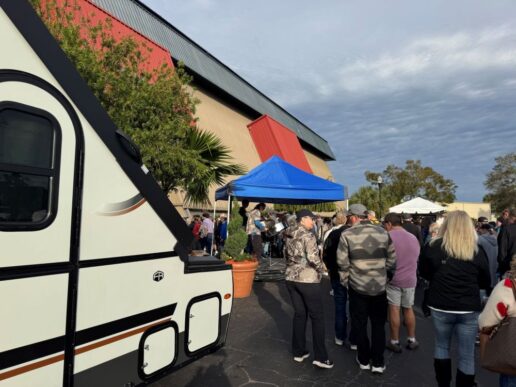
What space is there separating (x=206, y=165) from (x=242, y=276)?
8.48 ft

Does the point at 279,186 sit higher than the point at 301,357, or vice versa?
the point at 279,186

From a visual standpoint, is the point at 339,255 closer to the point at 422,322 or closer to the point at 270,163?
the point at 422,322

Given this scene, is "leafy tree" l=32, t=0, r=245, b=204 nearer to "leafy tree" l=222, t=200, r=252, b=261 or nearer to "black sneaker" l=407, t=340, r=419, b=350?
"leafy tree" l=222, t=200, r=252, b=261

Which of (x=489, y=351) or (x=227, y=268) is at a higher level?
(x=227, y=268)

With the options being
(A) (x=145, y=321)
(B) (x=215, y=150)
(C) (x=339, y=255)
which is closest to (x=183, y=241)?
(A) (x=145, y=321)

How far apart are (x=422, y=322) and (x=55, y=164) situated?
6.16m

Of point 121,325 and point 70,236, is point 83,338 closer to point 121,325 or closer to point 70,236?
point 121,325

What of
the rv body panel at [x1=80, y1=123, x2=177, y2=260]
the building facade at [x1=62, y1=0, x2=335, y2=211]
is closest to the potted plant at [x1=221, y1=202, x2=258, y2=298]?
the rv body panel at [x1=80, y1=123, x2=177, y2=260]

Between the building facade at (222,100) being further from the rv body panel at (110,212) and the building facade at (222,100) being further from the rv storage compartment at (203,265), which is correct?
the rv body panel at (110,212)

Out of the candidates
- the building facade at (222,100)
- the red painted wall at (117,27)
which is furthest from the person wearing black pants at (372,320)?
the building facade at (222,100)

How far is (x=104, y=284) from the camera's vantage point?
7.50ft

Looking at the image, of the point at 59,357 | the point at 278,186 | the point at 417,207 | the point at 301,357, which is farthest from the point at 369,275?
the point at 417,207

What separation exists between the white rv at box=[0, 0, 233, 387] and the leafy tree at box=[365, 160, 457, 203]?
50.7 m

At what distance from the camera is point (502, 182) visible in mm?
44625
